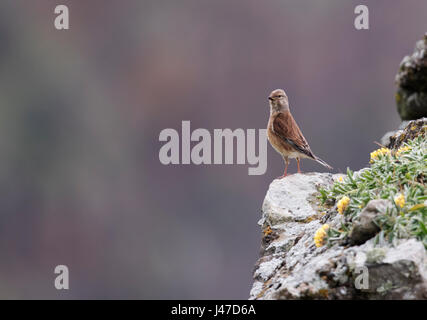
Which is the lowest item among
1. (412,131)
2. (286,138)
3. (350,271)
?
(350,271)

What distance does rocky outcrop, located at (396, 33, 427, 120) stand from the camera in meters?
6.75

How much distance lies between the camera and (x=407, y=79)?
275 inches

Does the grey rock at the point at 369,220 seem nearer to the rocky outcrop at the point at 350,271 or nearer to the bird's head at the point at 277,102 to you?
the rocky outcrop at the point at 350,271

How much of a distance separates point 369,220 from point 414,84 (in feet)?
14.4

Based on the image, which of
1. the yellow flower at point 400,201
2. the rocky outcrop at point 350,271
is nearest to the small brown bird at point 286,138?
the rocky outcrop at point 350,271

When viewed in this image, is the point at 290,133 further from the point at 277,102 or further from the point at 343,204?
the point at 343,204

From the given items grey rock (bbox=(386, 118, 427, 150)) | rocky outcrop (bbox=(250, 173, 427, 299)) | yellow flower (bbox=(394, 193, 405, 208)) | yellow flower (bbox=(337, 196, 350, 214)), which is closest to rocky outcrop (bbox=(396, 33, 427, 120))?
grey rock (bbox=(386, 118, 427, 150))

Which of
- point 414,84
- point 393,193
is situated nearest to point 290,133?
point 414,84

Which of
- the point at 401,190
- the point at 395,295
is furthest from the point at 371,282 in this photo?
the point at 401,190

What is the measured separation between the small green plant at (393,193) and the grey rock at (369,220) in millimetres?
33

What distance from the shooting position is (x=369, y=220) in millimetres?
3074
